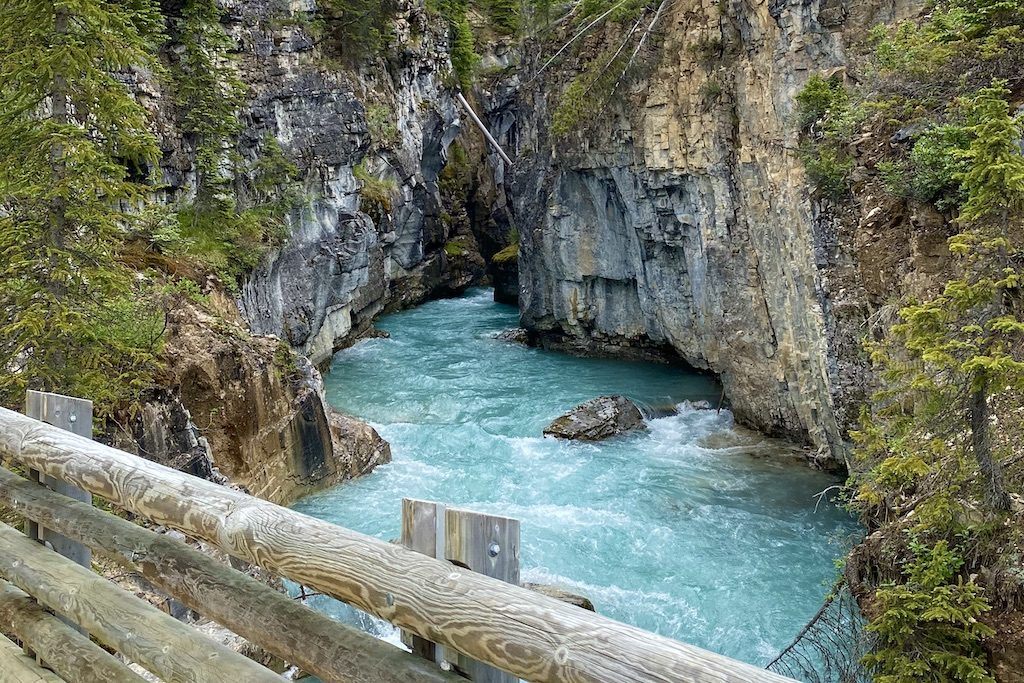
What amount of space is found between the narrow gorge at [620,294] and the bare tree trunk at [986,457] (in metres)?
0.03

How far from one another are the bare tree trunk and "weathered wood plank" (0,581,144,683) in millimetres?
4979

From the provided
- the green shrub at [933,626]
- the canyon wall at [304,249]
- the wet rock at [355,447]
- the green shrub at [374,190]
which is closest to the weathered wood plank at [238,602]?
the green shrub at [933,626]

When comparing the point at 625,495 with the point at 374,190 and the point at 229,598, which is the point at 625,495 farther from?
the point at 374,190

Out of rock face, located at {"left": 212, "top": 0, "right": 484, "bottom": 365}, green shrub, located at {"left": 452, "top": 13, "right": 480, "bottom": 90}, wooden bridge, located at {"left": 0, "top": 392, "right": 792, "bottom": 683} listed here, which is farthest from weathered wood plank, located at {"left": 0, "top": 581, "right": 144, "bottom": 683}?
green shrub, located at {"left": 452, "top": 13, "right": 480, "bottom": 90}

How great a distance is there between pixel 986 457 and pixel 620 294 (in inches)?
610

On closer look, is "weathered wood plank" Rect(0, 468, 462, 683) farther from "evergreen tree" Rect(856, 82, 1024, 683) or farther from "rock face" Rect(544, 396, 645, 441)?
"rock face" Rect(544, 396, 645, 441)

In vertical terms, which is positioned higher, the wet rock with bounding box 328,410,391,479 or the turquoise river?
the wet rock with bounding box 328,410,391,479

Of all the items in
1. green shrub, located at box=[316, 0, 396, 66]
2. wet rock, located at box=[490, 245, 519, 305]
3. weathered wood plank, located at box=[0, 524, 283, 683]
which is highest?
green shrub, located at box=[316, 0, 396, 66]

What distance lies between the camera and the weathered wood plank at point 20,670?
323cm

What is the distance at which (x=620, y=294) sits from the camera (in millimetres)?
20250

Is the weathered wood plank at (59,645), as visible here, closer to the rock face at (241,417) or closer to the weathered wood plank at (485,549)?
the weathered wood plank at (485,549)

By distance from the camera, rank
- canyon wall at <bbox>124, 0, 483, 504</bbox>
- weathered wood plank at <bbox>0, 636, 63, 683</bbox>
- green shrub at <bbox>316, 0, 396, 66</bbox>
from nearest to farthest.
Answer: weathered wood plank at <bbox>0, 636, 63, 683</bbox>
canyon wall at <bbox>124, 0, 483, 504</bbox>
green shrub at <bbox>316, 0, 396, 66</bbox>

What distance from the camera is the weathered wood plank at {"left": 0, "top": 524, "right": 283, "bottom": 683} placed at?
2.59 m

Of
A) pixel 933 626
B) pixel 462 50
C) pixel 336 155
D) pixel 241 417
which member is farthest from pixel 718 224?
pixel 462 50
